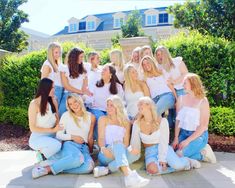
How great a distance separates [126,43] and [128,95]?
11.0ft

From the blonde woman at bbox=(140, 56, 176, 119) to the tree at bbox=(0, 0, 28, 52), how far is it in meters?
18.6

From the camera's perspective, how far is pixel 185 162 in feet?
16.5

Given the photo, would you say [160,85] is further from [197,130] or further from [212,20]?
[212,20]

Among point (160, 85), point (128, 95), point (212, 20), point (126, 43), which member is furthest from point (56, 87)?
point (212, 20)

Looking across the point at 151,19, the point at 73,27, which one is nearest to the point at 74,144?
the point at 151,19

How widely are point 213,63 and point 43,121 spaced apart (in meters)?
4.89

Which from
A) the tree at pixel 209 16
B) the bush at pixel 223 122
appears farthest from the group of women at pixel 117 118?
the tree at pixel 209 16

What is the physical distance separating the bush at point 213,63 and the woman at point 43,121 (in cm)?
436

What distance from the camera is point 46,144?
16.5ft

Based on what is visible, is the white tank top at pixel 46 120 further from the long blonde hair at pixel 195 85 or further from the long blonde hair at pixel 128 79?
the long blonde hair at pixel 195 85

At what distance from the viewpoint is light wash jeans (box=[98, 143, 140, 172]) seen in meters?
4.66

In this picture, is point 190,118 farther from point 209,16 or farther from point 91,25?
point 91,25

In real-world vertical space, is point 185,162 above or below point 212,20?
below

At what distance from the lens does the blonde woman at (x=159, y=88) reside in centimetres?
588
